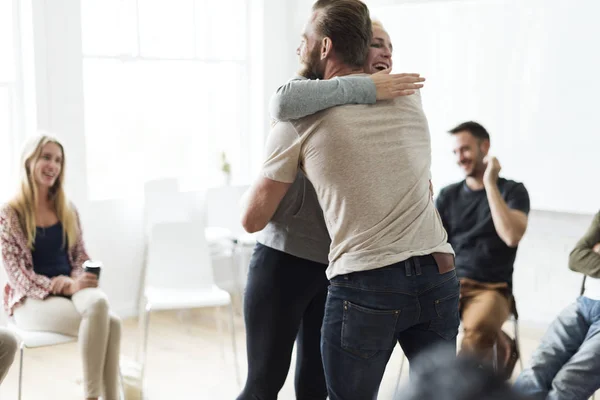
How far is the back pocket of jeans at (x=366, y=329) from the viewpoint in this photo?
1574mm

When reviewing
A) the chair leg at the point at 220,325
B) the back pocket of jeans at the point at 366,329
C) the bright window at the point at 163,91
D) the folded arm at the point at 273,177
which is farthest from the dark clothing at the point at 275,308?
the bright window at the point at 163,91

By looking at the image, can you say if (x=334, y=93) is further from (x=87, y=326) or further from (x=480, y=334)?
(x=87, y=326)

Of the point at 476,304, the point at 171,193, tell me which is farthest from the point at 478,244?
the point at 171,193

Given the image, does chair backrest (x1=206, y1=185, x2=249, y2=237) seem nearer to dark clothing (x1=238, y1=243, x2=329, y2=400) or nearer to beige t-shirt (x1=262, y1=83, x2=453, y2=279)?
dark clothing (x1=238, y1=243, x2=329, y2=400)

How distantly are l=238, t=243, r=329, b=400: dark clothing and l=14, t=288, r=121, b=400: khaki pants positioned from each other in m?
1.28

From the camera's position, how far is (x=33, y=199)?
329cm

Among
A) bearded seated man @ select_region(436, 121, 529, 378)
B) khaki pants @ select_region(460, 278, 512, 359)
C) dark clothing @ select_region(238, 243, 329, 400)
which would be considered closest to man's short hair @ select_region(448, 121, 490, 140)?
bearded seated man @ select_region(436, 121, 529, 378)

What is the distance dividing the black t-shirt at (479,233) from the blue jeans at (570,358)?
421 millimetres

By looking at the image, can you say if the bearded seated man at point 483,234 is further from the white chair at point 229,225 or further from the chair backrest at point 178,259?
the white chair at point 229,225

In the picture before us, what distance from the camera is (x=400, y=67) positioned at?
15.9 ft

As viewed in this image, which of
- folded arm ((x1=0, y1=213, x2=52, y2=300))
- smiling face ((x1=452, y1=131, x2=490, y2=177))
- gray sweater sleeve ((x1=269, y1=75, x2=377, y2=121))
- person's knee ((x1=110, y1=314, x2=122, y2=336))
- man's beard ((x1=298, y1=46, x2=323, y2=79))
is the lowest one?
person's knee ((x1=110, y1=314, x2=122, y2=336))

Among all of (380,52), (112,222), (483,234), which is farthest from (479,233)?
(112,222)

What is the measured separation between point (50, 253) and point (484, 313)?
187 centimetres

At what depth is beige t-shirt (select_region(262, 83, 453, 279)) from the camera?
5.12 feet
